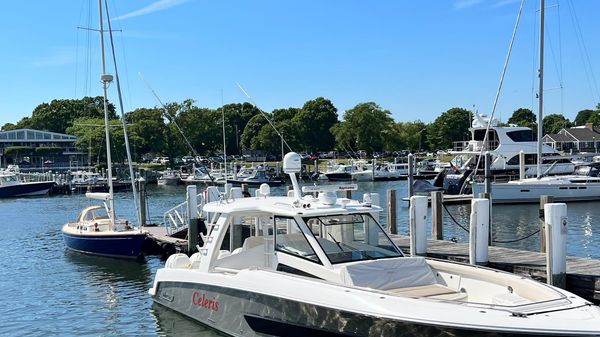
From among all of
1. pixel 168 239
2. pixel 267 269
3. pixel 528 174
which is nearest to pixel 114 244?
pixel 168 239

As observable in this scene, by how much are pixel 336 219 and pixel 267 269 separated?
1430mm

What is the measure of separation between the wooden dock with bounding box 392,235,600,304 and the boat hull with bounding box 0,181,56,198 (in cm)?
6002

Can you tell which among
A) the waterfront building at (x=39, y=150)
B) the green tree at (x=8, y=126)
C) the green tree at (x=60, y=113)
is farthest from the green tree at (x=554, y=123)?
the green tree at (x=8, y=126)

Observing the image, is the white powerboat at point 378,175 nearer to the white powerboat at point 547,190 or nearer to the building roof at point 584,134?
the building roof at point 584,134

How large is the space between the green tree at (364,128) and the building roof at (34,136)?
51.6m

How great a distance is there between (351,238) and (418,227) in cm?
434

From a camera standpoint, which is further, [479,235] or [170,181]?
[170,181]

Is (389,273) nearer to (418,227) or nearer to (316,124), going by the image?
(418,227)

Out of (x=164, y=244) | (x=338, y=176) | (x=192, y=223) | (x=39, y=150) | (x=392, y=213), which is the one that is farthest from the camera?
(x=39, y=150)

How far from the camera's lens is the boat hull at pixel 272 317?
830 centimetres

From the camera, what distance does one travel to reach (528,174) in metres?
46.2

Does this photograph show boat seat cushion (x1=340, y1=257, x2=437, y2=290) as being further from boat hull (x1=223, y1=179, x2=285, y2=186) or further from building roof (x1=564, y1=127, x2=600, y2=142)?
building roof (x1=564, y1=127, x2=600, y2=142)

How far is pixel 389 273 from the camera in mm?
10023

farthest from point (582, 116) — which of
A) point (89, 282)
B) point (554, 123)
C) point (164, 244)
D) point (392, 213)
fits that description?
point (89, 282)
